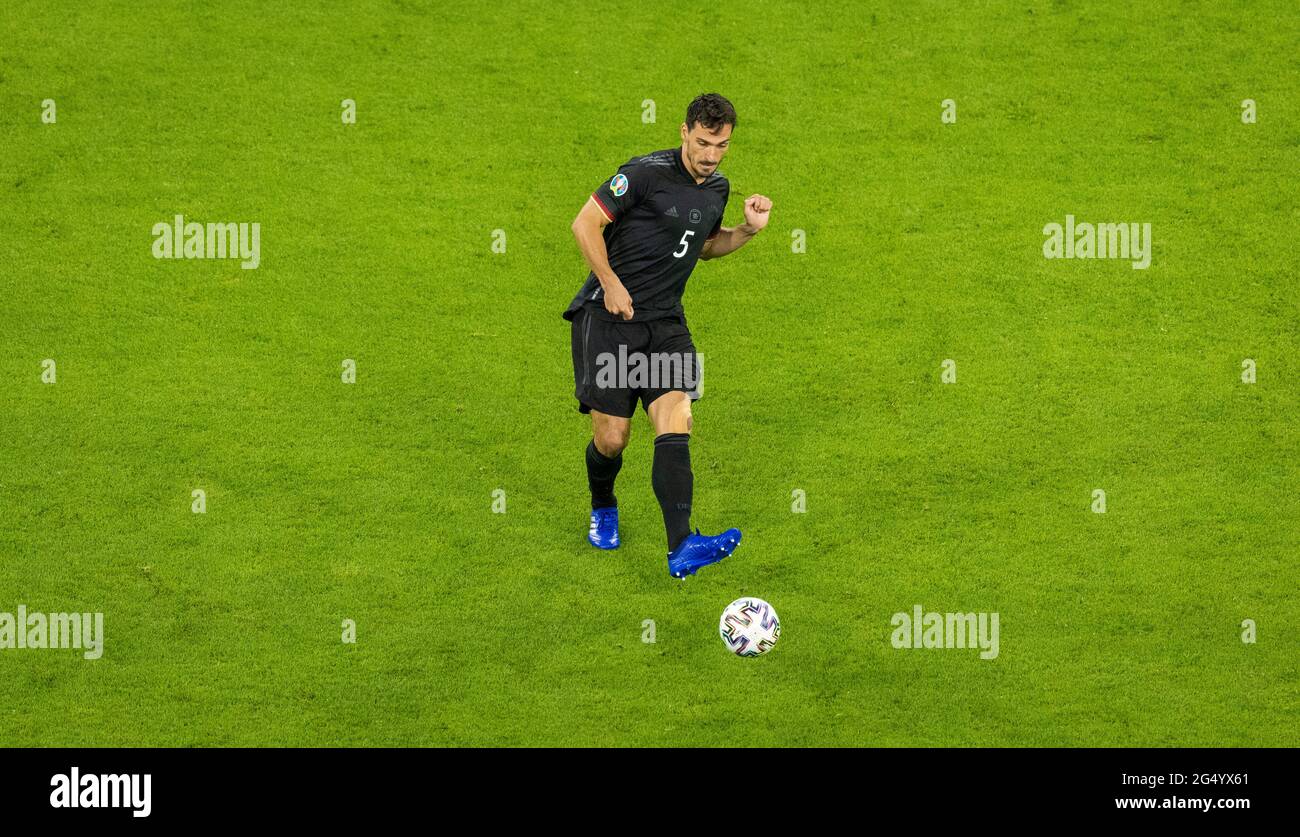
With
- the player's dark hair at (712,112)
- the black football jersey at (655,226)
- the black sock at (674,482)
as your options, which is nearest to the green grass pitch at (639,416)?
the black sock at (674,482)

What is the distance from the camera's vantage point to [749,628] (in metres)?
8.09

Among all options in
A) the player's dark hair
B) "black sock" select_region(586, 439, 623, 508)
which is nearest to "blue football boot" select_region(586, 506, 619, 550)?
"black sock" select_region(586, 439, 623, 508)

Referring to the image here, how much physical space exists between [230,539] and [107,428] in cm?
145

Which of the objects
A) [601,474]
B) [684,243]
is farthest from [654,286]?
[601,474]

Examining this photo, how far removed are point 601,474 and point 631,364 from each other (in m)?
0.79

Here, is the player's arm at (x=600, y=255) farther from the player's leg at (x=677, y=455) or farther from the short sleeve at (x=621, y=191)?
the player's leg at (x=677, y=455)

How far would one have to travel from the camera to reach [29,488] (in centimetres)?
938

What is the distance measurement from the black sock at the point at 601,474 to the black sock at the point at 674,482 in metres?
0.68

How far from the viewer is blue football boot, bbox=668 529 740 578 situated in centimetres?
772

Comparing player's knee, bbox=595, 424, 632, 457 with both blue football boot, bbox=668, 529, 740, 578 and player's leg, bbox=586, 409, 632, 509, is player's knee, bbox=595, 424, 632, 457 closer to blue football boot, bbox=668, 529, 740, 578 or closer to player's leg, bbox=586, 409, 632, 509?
player's leg, bbox=586, 409, 632, 509

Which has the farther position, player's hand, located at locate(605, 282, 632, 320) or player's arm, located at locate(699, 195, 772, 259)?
player's arm, located at locate(699, 195, 772, 259)

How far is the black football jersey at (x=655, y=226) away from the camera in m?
8.30

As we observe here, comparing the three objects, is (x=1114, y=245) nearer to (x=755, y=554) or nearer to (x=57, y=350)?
(x=755, y=554)

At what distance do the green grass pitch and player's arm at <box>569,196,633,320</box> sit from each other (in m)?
1.73
